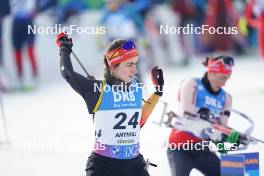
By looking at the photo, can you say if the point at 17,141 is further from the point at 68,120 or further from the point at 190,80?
the point at 190,80

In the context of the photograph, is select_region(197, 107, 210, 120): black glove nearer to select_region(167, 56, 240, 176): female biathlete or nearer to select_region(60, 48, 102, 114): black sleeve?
select_region(167, 56, 240, 176): female biathlete

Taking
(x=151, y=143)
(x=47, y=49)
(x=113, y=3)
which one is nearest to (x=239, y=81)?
(x=113, y=3)

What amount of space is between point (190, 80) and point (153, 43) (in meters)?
10.2

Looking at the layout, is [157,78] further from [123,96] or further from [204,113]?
[204,113]

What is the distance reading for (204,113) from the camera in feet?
20.6

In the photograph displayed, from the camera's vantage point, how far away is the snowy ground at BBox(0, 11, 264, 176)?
7789 mm

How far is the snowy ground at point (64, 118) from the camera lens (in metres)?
7.79

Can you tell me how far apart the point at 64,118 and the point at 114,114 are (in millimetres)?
5860

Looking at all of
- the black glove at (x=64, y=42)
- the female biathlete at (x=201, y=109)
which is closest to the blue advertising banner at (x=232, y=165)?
the female biathlete at (x=201, y=109)

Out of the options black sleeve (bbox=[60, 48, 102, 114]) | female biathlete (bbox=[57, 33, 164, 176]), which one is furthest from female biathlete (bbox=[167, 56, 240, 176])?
black sleeve (bbox=[60, 48, 102, 114])

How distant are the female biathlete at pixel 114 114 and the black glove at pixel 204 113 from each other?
1.20m

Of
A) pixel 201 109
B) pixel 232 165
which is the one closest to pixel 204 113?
pixel 201 109

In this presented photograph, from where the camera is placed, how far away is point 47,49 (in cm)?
1505

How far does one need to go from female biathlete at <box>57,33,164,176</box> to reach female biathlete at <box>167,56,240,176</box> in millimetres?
1050
